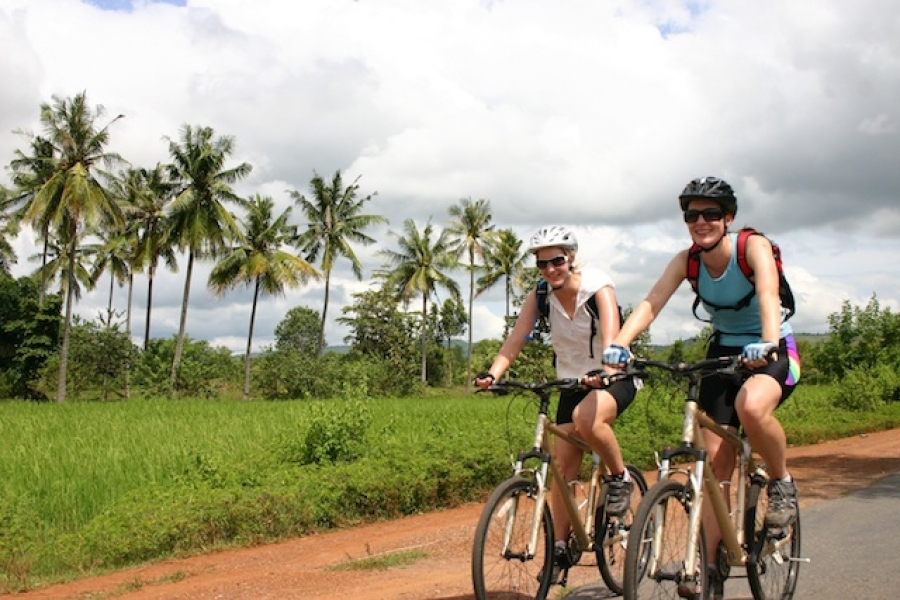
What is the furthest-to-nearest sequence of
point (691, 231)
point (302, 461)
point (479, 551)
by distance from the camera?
point (302, 461)
point (691, 231)
point (479, 551)

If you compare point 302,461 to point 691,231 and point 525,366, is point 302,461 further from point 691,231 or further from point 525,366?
point 525,366

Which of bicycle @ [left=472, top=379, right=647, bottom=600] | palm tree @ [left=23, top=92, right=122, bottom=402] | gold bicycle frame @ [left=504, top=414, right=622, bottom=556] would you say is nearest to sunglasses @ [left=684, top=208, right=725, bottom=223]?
bicycle @ [left=472, top=379, right=647, bottom=600]

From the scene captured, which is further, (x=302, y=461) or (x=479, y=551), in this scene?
(x=302, y=461)

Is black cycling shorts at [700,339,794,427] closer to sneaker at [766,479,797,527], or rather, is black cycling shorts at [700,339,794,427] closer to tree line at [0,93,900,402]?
sneaker at [766,479,797,527]

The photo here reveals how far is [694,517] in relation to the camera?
3625mm

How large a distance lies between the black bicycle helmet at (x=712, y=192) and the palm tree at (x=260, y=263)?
38101mm

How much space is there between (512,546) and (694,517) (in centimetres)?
87

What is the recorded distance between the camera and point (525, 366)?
39.6 meters

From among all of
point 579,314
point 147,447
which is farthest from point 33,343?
point 579,314

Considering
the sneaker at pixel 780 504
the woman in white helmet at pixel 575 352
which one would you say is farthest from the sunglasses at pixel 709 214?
the sneaker at pixel 780 504

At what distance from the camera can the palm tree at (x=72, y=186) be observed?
34.9 metres

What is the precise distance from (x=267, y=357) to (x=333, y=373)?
3.47 meters

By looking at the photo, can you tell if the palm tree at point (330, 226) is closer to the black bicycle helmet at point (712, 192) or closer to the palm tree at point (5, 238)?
the palm tree at point (5, 238)

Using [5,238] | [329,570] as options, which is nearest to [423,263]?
[5,238]
